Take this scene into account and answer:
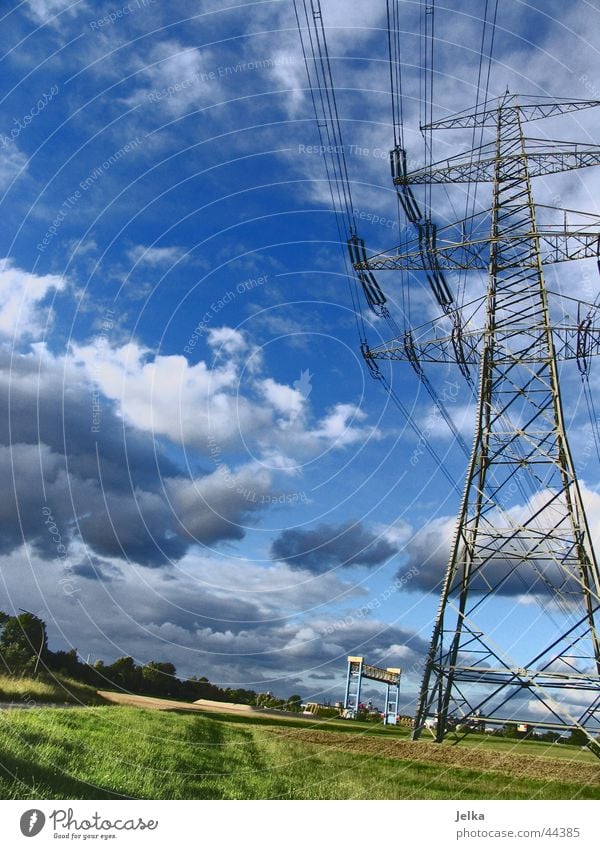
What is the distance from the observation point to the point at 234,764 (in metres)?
10.6

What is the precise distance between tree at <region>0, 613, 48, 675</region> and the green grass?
24 cm

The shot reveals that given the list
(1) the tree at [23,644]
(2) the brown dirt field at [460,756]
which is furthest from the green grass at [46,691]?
(2) the brown dirt field at [460,756]

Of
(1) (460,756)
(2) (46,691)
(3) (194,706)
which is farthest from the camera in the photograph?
(3) (194,706)

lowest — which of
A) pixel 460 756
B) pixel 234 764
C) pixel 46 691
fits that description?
pixel 234 764

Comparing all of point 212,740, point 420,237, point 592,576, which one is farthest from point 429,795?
point 420,237

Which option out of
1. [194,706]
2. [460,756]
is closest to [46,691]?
[194,706]

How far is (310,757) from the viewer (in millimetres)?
11492

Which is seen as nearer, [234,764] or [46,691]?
[234,764]

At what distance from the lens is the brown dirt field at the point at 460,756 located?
43.2 ft

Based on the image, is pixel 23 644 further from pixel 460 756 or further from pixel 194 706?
pixel 460 756

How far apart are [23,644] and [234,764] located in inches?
191

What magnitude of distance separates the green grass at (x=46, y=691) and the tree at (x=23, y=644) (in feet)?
0.78

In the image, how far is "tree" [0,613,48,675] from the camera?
37.4 ft
